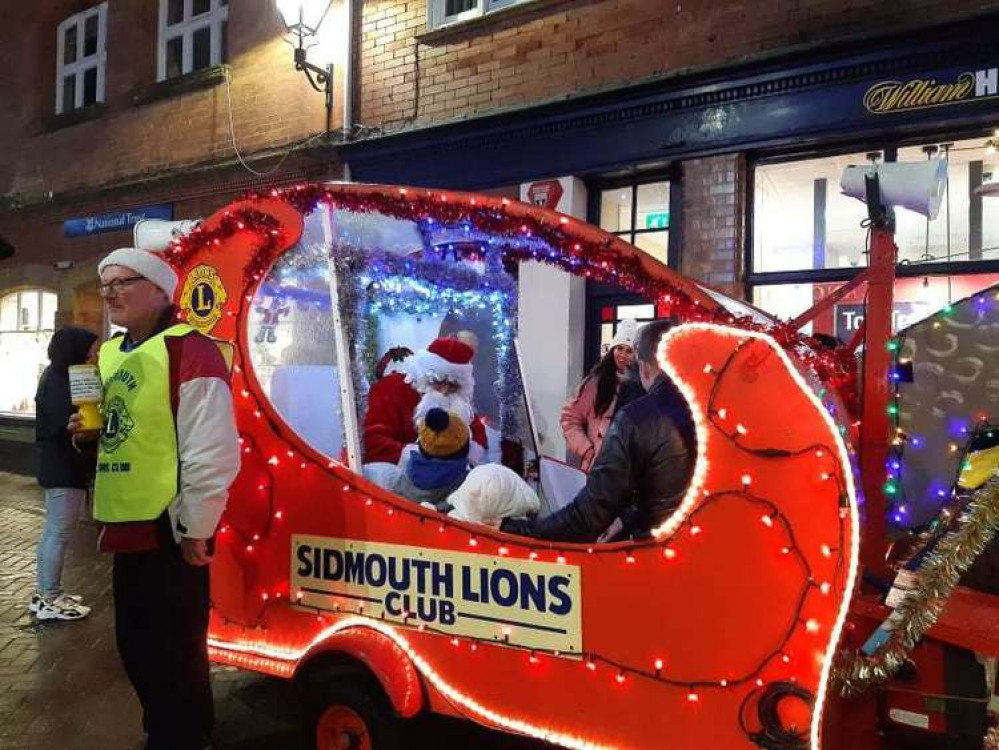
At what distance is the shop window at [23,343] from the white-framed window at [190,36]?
4.19 m

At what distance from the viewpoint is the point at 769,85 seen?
6.38 metres

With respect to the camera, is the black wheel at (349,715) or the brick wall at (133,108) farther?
the brick wall at (133,108)

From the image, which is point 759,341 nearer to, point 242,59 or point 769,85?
point 769,85

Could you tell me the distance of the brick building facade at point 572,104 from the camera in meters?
6.10

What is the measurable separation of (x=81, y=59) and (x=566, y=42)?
882 cm

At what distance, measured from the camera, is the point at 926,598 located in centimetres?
212

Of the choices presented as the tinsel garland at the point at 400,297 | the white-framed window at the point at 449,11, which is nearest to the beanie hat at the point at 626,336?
the tinsel garland at the point at 400,297

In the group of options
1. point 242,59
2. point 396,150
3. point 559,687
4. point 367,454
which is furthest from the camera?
point 242,59

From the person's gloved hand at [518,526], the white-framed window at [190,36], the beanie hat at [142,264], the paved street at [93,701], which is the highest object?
the white-framed window at [190,36]

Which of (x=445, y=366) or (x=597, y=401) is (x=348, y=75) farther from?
(x=445, y=366)

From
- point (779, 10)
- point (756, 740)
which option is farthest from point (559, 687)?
point (779, 10)

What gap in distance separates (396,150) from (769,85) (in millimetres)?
3927

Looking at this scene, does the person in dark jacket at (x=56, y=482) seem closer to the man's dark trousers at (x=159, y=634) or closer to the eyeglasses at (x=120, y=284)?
the eyeglasses at (x=120, y=284)

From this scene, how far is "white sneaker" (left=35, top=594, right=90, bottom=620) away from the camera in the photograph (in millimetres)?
5086
